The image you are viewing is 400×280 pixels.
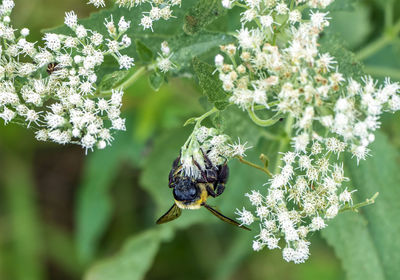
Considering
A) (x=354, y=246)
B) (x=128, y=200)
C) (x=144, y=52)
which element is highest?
(x=144, y=52)

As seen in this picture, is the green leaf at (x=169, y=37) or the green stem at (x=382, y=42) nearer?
the green leaf at (x=169, y=37)

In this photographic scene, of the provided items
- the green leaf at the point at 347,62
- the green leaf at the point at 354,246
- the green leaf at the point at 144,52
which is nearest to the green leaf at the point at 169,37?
the green leaf at the point at 144,52

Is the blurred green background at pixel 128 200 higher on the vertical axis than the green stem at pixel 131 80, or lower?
lower

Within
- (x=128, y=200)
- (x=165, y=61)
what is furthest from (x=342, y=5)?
(x=128, y=200)

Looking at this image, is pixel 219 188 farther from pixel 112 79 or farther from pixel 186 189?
pixel 112 79

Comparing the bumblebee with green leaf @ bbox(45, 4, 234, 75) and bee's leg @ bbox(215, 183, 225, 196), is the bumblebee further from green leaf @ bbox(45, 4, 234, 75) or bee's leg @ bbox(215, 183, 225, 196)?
green leaf @ bbox(45, 4, 234, 75)

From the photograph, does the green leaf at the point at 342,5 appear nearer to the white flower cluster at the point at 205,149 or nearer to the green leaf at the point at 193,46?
the green leaf at the point at 193,46

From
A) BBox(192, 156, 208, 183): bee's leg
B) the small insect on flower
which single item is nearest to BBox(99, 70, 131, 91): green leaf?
the small insect on flower
